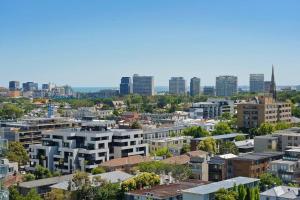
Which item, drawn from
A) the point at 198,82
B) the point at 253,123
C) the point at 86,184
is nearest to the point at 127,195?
the point at 86,184

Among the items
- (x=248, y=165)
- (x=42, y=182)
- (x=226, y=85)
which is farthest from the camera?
(x=226, y=85)

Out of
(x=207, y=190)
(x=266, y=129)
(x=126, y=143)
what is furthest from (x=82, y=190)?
(x=266, y=129)

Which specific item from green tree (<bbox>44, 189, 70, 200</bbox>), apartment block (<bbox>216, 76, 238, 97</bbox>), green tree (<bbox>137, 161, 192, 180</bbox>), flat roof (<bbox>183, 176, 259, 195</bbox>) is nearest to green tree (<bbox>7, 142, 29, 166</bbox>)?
green tree (<bbox>137, 161, 192, 180</bbox>)

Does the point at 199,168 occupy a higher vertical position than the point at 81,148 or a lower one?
A: lower

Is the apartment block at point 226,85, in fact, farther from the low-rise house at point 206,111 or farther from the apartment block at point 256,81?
the low-rise house at point 206,111

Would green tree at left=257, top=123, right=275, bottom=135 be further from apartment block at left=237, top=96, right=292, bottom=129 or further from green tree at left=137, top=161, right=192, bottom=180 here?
green tree at left=137, top=161, right=192, bottom=180

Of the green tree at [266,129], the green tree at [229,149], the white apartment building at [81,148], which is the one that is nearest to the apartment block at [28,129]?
the white apartment building at [81,148]

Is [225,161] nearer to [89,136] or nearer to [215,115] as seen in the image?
[89,136]

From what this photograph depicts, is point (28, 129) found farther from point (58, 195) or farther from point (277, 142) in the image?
point (58, 195)

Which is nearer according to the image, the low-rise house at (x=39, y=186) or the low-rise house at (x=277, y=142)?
the low-rise house at (x=39, y=186)
